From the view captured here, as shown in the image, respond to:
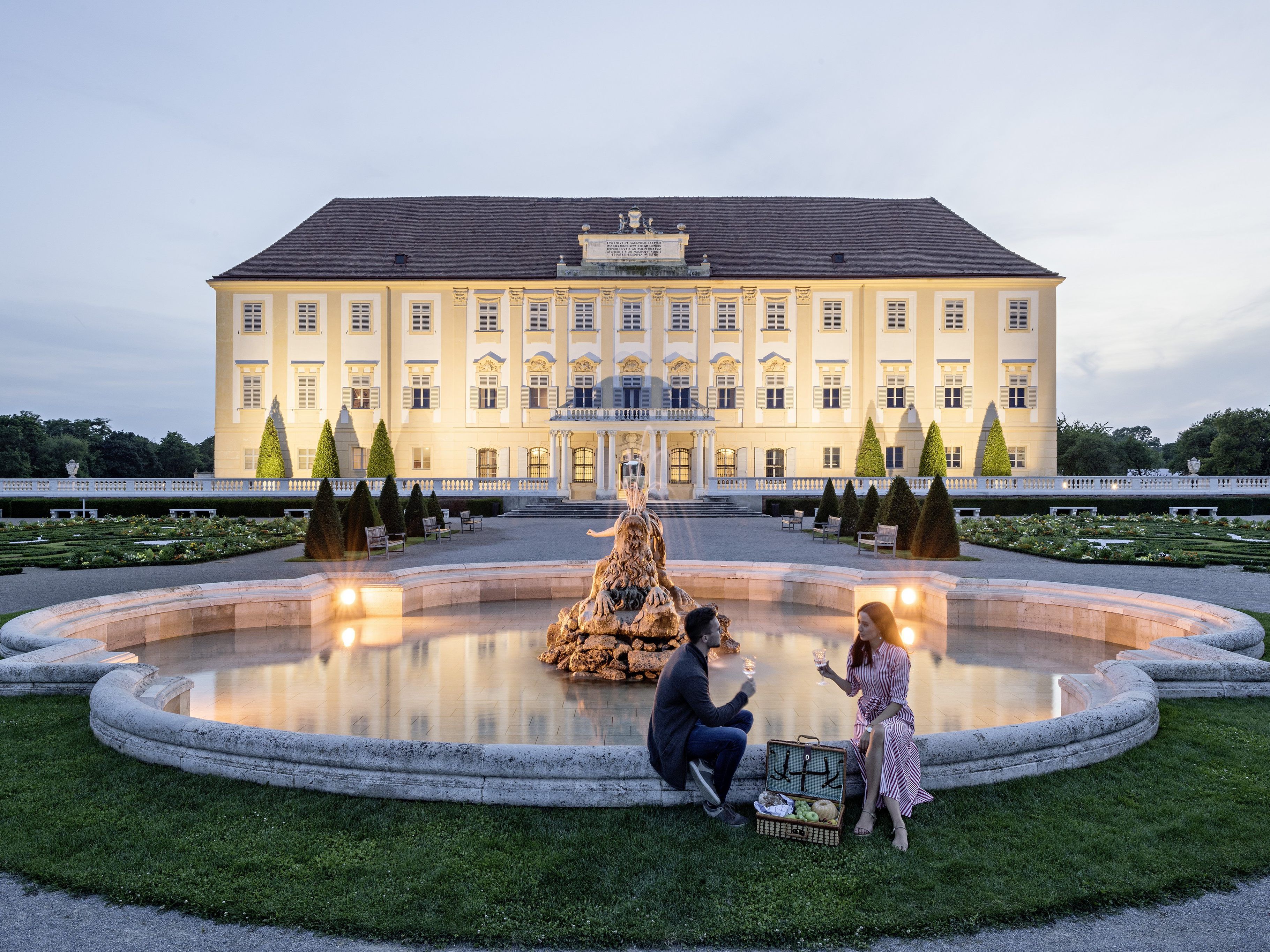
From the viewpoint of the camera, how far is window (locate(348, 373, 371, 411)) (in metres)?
40.8

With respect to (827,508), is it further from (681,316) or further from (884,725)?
(681,316)

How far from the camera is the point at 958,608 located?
9688 mm

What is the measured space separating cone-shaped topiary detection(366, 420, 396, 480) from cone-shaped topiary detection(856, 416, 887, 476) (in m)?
23.3

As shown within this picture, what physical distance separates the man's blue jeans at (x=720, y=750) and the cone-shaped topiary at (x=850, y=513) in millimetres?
16814

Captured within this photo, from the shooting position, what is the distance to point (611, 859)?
3.59 meters

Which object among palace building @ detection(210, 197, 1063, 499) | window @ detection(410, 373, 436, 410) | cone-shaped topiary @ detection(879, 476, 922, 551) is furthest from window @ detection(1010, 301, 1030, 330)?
window @ detection(410, 373, 436, 410)

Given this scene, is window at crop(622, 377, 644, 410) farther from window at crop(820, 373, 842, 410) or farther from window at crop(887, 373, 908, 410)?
window at crop(887, 373, 908, 410)

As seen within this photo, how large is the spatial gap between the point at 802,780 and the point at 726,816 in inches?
17.6

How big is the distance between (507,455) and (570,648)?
34.0 meters

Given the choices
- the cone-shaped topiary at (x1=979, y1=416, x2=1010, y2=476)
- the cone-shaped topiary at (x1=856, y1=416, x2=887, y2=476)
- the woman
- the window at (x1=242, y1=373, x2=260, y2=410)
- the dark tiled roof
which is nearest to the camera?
the woman

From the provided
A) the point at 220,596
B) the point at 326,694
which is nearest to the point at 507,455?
the point at 220,596

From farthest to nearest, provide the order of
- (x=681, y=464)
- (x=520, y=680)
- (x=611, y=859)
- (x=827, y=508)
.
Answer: (x=681, y=464) → (x=827, y=508) → (x=520, y=680) → (x=611, y=859)

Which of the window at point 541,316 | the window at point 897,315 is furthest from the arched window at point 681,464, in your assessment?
the window at point 897,315

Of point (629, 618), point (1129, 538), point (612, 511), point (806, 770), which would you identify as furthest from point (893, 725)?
point (612, 511)
